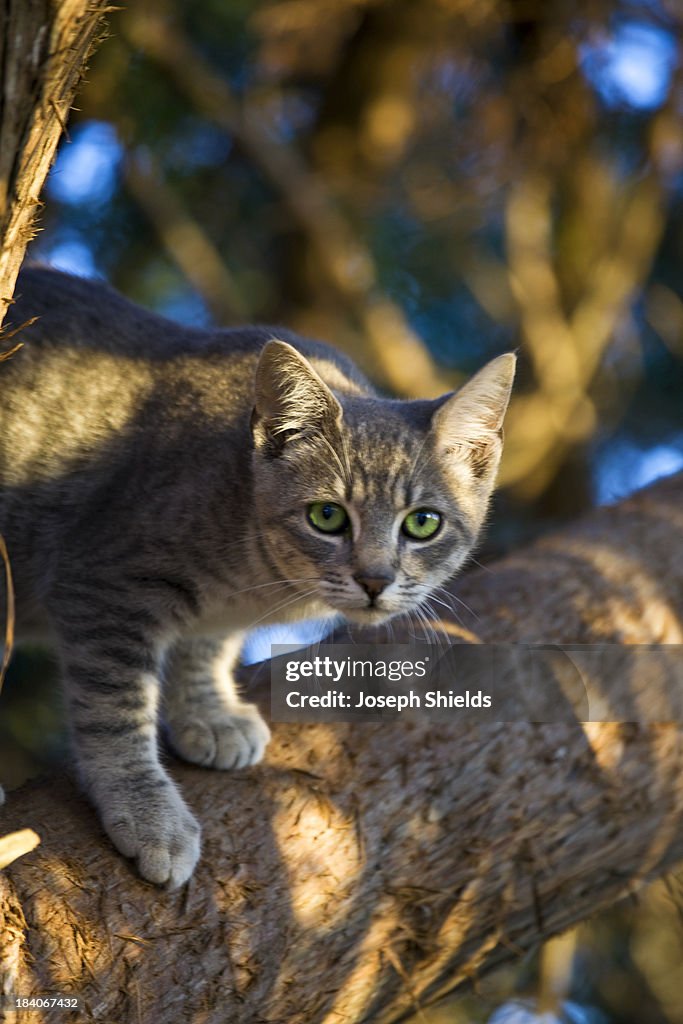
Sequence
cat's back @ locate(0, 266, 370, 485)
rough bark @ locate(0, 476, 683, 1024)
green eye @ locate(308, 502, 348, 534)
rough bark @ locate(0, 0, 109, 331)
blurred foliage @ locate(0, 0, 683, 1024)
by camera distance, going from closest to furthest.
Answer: rough bark @ locate(0, 0, 109, 331), rough bark @ locate(0, 476, 683, 1024), green eye @ locate(308, 502, 348, 534), cat's back @ locate(0, 266, 370, 485), blurred foliage @ locate(0, 0, 683, 1024)

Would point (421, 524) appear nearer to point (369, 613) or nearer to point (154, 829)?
point (369, 613)

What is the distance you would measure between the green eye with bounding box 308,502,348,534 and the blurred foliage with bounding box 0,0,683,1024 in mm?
2394

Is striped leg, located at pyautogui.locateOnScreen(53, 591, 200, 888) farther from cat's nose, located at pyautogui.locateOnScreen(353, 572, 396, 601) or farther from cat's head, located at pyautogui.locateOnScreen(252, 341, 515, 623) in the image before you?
cat's nose, located at pyautogui.locateOnScreen(353, 572, 396, 601)

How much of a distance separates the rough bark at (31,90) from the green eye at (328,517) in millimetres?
1180

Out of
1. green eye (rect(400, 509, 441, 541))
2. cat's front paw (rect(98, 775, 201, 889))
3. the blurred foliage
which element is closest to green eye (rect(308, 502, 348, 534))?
green eye (rect(400, 509, 441, 541))

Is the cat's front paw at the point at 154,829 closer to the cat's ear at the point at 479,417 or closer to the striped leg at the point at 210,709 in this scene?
the striped leg at the point at 210,709

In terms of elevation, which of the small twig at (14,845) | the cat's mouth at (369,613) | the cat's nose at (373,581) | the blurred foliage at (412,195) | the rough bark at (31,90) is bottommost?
the small twig at (14,845)

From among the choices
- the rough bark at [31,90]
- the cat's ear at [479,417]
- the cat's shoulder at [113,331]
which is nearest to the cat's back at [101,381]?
the cat's shoulder at [113,331]

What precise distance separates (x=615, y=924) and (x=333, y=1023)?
7.77 feet

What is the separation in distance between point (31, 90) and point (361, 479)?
144 cm

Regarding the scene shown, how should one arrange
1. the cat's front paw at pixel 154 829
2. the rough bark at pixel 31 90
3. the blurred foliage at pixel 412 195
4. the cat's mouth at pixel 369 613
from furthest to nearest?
the blurred foliage at pixel 412 195 → the cat's mouth at pixel 369 613 → the cat's front paw at pixel 154 829 → the rough bark at pixel 31 90

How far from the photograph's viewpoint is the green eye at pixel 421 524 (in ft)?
9.70

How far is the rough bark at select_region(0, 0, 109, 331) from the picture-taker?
1.75 meters

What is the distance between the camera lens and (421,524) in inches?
117
